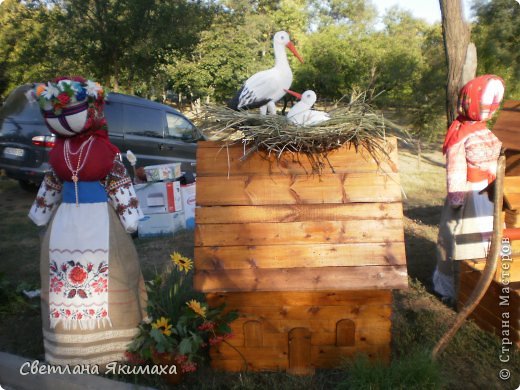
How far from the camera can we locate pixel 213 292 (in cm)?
244

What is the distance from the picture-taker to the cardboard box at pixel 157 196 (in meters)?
5.79

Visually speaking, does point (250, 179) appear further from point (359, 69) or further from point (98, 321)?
point (359, 69)

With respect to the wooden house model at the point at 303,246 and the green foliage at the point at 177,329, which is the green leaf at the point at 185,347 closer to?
the green foliage at the point at 177,329

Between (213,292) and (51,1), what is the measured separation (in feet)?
46.1

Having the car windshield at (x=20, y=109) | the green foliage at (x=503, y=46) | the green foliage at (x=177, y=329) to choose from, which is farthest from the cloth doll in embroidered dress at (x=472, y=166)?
the green foliage at (x=503, y=46)

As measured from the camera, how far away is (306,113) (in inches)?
101

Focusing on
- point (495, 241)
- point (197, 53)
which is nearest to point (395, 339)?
point (495, 241)

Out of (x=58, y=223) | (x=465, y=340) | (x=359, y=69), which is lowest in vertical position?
(x=465, y=340)

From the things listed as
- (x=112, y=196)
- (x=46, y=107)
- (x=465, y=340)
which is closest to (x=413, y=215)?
(x=465, y=340)

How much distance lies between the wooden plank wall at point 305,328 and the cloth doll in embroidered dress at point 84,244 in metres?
0.69

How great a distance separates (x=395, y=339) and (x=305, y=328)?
93 cm

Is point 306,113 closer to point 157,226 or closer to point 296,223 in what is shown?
point 296,223

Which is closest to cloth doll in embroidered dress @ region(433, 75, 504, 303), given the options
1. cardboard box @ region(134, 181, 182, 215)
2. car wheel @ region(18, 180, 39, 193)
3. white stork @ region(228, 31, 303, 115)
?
white stork @ region(228, 31, 303, 115)

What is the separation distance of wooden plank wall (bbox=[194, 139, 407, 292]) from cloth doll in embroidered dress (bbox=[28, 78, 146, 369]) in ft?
2.30
